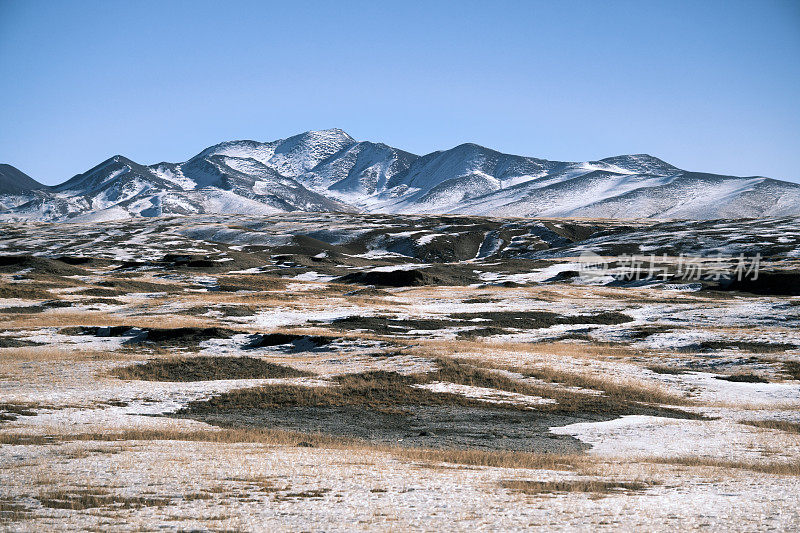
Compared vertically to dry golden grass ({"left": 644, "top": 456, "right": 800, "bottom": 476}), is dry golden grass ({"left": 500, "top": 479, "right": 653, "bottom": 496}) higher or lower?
higher

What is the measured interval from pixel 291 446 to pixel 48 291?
73877mm

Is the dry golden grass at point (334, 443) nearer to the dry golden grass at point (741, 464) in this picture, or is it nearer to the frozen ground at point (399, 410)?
the frozen ground at point (399, 410)

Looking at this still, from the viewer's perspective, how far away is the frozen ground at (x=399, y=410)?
15227 mm

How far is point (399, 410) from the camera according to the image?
32.8 m

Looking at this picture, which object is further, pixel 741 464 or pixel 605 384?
pixel 605 384

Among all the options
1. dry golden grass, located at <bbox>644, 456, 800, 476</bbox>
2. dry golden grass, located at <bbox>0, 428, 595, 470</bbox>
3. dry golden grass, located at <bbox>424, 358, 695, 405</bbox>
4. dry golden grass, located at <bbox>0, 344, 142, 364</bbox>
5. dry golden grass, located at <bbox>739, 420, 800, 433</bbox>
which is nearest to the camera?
dry golden grass, located at <bbox>644, 456, 800, 476</bbox>

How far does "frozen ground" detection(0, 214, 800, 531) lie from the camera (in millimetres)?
15227

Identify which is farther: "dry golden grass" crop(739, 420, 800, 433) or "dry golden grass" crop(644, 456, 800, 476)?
"dry golden grass" crop(739, 420, 800, 433)

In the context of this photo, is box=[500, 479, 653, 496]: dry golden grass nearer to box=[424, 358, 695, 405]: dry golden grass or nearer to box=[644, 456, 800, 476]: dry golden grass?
box=[644, 456, 800, 476]: dry golden grass

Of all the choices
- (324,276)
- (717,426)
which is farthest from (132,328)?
(324,276)

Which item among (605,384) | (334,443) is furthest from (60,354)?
(605,384)

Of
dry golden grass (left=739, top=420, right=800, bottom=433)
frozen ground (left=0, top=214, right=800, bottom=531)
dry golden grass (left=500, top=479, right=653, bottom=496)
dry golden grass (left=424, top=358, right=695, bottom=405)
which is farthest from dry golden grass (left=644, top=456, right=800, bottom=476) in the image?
dry golden grass (left=424, top=358, right=695, bottom=405)

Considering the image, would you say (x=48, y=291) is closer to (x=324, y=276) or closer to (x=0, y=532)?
(x=324, y=276)

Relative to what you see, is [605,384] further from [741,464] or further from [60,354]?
[60,354]
